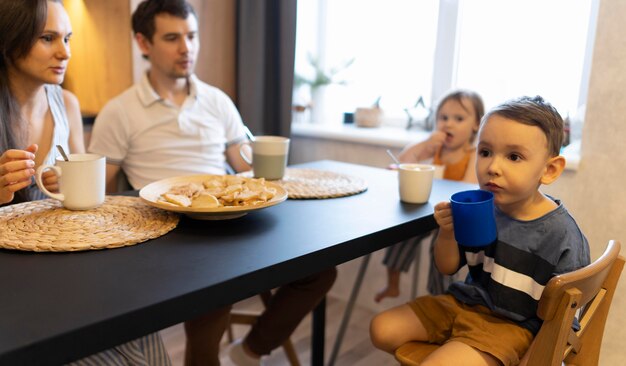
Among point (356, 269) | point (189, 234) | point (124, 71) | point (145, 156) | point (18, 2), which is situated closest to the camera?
point (189, 234)

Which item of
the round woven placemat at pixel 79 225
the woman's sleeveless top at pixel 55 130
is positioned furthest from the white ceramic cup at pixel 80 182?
the woman's sleeveless top at pixel 55 130

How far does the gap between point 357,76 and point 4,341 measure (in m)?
2.35

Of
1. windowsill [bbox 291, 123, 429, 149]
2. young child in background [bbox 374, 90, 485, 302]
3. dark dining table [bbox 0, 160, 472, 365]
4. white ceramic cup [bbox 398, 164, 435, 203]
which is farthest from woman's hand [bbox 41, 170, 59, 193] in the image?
windowsill [bbox 291, 123, 429, 149]

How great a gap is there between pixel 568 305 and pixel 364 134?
1.59 meters

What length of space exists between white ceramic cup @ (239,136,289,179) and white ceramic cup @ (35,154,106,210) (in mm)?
450

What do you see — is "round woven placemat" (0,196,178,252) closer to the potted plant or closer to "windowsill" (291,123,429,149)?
"windowsill" (291,123,429,149)

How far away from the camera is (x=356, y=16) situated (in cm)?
272

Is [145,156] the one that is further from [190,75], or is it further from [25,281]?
[25,281]

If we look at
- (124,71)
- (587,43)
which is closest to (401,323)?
(587,43)

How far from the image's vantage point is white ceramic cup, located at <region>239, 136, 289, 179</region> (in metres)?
1.44

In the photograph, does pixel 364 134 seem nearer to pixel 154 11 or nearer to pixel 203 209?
pixel 154 11

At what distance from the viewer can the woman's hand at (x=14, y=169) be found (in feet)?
3.38

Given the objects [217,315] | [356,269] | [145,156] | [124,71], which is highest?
[124,71]

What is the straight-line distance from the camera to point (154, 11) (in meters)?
1.91
